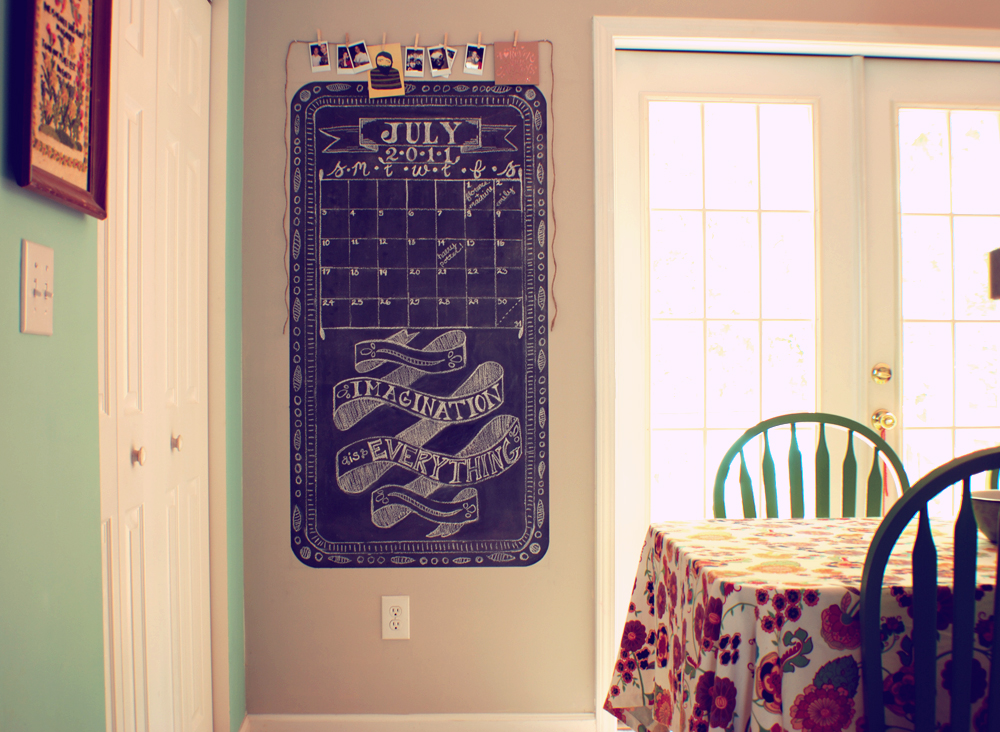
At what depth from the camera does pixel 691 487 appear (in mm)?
2018

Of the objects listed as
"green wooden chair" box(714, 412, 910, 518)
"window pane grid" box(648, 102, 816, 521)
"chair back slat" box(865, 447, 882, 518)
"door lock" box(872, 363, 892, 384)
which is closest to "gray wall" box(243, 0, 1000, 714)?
"window pane grid" box(648, 102, 816, 521)

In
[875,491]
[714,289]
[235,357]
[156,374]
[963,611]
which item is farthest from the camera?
[714,289]

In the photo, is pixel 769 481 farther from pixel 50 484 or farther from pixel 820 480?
pixel 50 484

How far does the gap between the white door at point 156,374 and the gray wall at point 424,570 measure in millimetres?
203

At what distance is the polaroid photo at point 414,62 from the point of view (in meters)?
1.87

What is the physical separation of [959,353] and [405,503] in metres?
1.84

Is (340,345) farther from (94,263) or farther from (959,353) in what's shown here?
(959,353)

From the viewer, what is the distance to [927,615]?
857 millimetres

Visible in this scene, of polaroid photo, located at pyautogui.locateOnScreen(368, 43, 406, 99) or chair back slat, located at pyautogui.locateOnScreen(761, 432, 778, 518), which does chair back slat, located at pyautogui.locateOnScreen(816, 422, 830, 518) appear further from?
polaroid photo, located at pyautogui.locateOnScreen(368, 43, 406, 99)

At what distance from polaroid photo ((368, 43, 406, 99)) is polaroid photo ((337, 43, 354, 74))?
2.6 inches

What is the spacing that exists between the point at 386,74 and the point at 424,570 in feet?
4.82

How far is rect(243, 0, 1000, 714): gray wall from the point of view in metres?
1.86

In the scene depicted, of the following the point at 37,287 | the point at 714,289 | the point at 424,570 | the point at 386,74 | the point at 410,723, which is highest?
the point at 386,74

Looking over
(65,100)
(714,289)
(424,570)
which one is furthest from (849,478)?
(65,100)
